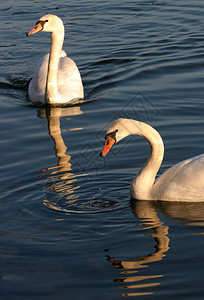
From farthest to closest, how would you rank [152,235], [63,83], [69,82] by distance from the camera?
[63,83], [69,82], [152,235]

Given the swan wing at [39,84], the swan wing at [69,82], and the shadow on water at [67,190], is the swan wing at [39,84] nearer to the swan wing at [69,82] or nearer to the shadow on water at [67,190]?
the swan wing at [69,82]

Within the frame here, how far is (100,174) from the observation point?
8914 millimetres

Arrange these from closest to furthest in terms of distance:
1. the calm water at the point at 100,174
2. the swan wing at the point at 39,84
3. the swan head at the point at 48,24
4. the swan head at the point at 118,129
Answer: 1. the calm water at the point at 100,174
2. the swan head at the point at 118,129
3. the swan head at the point at 48,24
4. the swan wing at the point at 39,84

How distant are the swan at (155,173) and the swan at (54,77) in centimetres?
480

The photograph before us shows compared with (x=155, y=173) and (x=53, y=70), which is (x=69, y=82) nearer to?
(x=53, y=70)

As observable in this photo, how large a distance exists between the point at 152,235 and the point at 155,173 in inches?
46.2

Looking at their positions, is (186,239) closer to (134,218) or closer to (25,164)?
(134,218)

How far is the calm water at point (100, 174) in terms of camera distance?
637cm

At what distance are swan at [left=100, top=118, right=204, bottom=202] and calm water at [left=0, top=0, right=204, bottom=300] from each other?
16cm

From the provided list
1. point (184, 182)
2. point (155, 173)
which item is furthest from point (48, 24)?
point (184, 182)

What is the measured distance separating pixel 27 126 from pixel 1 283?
17.0ft

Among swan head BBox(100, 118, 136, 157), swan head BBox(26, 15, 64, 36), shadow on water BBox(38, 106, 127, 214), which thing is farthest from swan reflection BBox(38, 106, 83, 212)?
swan head BBox(26, 15, 64, 36)

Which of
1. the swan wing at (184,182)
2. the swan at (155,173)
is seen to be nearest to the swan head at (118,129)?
the swan at (155,173)

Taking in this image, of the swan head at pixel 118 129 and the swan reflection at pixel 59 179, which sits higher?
the swan head at pixel 118 129
